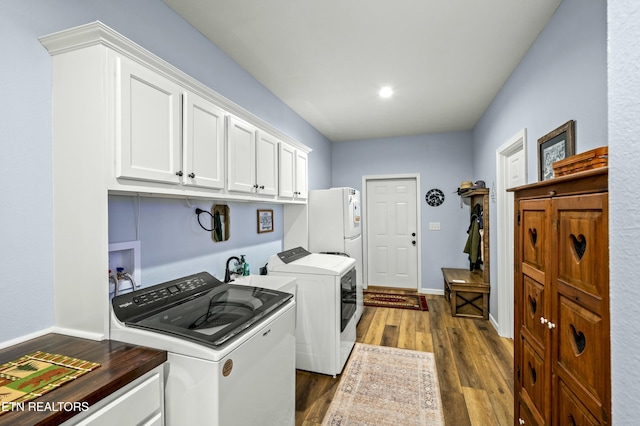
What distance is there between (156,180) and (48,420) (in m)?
0.94

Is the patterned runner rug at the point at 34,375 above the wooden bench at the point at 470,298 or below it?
above

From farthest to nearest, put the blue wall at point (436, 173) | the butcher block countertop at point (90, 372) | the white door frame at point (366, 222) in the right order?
the white door frame at point (366, 222), the blue wall at point (436, 173), the butcher block countertop at point (90, 372)

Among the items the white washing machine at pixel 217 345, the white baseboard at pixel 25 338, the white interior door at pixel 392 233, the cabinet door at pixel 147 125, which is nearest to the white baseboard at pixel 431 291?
the white interior door at pixel 392 233

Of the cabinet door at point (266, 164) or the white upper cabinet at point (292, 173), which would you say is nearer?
the cabinet door at point (266, 164)

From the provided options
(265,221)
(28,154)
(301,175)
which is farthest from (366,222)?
(28,154)

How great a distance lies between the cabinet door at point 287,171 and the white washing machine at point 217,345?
1.16 m

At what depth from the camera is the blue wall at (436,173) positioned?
4723mm

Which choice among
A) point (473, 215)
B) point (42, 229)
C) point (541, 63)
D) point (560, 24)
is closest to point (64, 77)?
point (42, 229)

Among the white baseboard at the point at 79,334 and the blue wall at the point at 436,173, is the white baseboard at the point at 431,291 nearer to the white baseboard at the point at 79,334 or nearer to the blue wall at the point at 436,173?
the blue wall at the point at 436,173

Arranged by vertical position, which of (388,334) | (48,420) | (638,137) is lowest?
(388,334)

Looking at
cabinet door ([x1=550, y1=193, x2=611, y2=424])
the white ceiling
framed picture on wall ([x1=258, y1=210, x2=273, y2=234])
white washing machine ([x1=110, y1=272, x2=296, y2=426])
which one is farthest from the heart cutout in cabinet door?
framed picture on wall ([x1=258, y1=210, x2=273, y2=234])

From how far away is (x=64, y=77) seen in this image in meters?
1.24

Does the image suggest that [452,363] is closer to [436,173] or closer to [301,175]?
[301,175]

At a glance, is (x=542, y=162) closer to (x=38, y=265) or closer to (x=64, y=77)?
(x=64, y=77)
